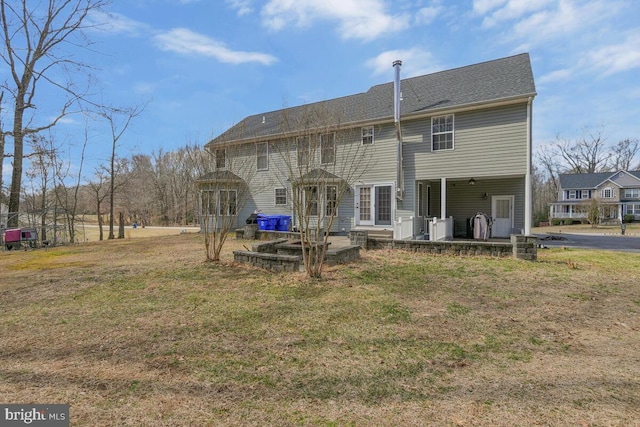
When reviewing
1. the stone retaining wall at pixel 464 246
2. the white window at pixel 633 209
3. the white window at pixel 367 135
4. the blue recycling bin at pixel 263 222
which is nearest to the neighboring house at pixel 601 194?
the white window at pixel 633 209

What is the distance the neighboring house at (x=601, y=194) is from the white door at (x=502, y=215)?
34.4m

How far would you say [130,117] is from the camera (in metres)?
21.0

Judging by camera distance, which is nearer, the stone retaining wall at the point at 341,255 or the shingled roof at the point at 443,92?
the stone retaining wall at the point at 341,255

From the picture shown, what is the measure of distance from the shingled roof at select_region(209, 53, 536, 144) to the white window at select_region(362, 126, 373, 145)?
1.56ft

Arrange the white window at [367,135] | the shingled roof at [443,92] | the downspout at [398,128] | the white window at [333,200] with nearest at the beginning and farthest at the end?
1. the white window at [333,200]
2. the shingled roof at [443,92]
3. the downspout at [398,128]
4. the white window at [367,135]

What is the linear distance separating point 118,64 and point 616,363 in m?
17.9

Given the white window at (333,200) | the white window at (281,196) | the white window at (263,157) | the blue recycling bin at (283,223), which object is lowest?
the blue recycling bin at (283,223)

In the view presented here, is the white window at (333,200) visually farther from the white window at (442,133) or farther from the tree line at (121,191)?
the tree line at (121,191)

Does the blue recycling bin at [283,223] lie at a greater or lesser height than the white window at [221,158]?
lesser

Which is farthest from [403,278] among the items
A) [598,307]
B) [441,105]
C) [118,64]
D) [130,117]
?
[130,117]

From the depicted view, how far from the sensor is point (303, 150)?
685 centimetres

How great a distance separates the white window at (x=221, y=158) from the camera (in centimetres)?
845

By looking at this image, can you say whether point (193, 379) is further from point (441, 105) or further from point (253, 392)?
point (441, 105)

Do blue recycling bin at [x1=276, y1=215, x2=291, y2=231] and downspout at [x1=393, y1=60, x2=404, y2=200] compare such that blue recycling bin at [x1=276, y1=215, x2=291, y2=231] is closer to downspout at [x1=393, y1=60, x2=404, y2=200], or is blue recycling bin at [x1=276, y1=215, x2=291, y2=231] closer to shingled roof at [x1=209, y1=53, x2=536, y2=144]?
shingled roof at [x1=209, y1=53, x2=536, y2=144]
